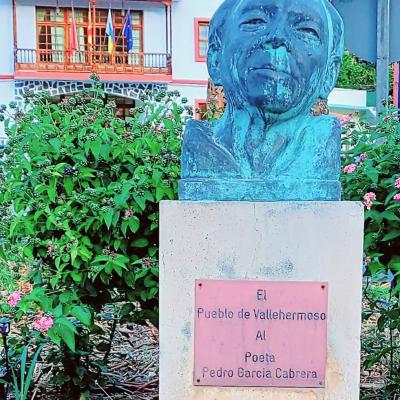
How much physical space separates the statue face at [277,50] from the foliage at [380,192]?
29.6 inches

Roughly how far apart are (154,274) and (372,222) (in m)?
1.04

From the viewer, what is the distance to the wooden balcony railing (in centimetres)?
1659

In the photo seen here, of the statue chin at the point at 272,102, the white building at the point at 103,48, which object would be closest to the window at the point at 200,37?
the white building at the point at 103,48

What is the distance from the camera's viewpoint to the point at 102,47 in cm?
1736

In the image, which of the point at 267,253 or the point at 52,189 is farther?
the point at 52,189

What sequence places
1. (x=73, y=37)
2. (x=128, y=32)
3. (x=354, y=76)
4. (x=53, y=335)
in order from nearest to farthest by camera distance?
(x=53, y=335) < (x=128, y=32) < (x=73, y=37) < (x=354, y=76)

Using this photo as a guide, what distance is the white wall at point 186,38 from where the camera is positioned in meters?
17.0

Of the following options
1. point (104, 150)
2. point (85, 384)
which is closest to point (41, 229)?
point (104, 150)

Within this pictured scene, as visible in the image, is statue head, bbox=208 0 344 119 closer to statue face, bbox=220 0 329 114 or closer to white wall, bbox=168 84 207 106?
statue face, bbox=220 0 329 114

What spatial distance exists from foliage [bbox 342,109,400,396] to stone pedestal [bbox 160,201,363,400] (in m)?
0.53

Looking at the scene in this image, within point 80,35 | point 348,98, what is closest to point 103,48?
point 80,35

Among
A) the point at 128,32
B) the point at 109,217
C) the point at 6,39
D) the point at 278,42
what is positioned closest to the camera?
the point at 278,42

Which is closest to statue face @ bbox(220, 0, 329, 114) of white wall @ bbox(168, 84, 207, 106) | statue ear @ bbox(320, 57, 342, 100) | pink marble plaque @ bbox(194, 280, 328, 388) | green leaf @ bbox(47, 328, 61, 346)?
statue ear @ bbox(320, 57, 342, 100)

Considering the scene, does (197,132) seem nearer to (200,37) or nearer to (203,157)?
(203,157)
